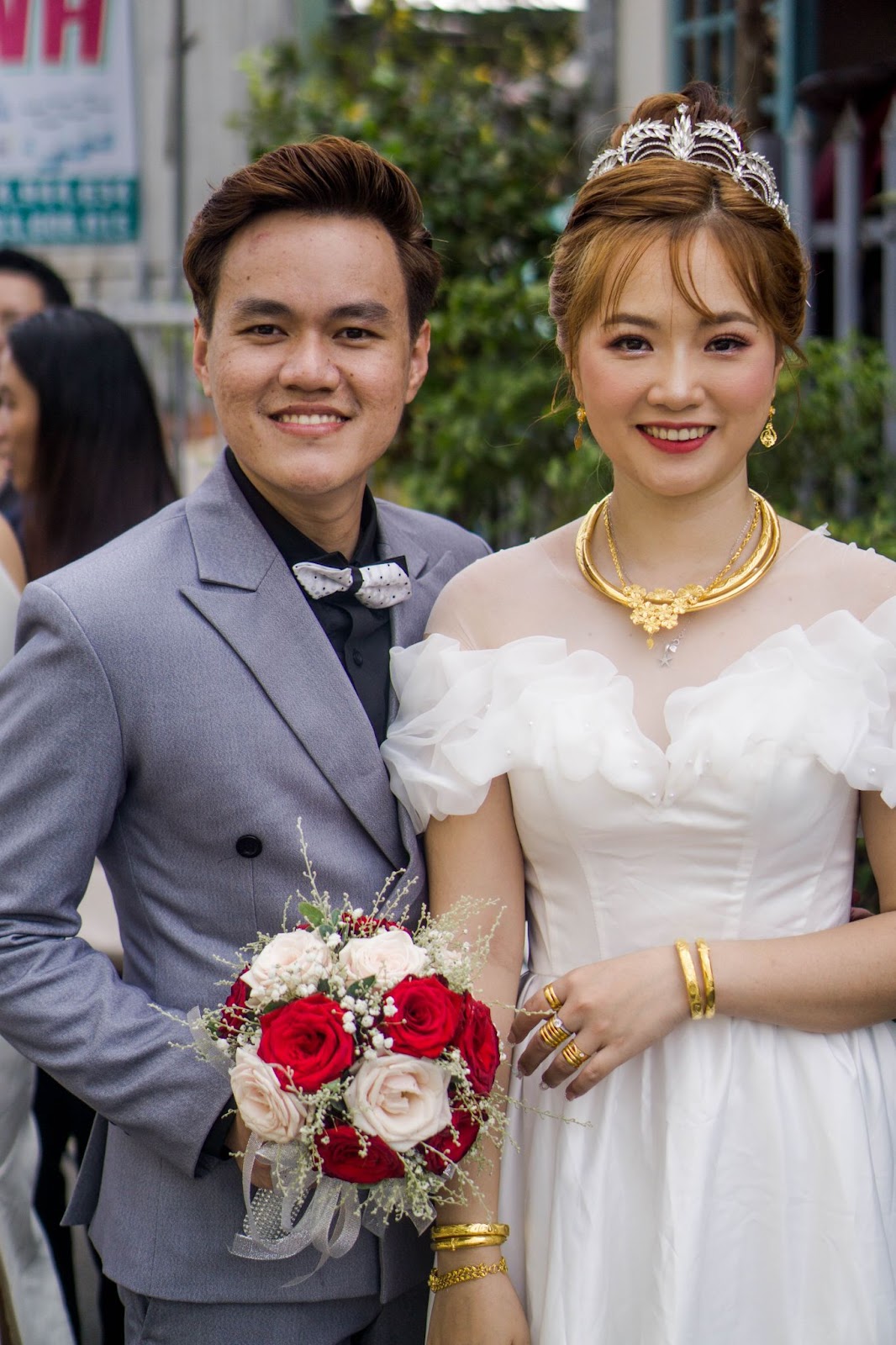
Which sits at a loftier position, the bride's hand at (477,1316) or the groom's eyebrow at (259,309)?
the groom's eyebrow at (259,309)

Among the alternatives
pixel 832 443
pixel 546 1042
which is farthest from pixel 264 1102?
pixel 832 443

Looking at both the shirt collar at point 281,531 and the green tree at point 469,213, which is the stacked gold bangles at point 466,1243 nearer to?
the shirt collar at point 281,531

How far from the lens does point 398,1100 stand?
6.03 feet

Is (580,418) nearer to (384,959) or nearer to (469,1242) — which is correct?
(384,959)

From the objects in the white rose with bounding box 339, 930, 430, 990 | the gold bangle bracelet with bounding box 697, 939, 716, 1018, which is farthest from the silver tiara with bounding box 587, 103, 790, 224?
the white rose with bounding box 339, 930, 430, 990

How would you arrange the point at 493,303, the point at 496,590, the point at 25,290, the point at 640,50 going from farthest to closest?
1. the point at 640,50
2. the point at 493,303
3. the point at 25,290
4. the point at 496,590

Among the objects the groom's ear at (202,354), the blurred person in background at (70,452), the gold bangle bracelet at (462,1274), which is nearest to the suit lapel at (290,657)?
the groom's ear at (202,354)

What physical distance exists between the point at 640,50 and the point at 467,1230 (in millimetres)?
6834

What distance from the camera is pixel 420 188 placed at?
7312 mm

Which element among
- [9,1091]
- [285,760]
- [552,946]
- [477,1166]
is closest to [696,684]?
[552,946]

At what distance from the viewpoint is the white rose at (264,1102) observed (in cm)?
182

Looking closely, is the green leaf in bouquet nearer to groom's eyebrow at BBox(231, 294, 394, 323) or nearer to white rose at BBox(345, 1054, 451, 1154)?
white rose at BBox(345, 1054, 451, 1154)

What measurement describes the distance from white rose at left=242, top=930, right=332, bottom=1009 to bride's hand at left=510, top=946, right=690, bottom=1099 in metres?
0.41

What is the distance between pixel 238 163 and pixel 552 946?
7.17 meters
